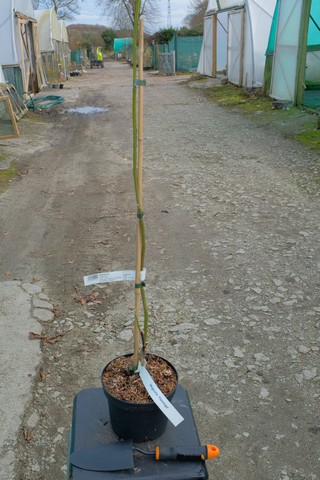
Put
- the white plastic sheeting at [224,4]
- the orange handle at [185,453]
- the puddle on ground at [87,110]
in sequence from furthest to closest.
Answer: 1. the white plastic sheeting at [224,4]
2. the puddle on ground at [87,110]
3. the orange handle at [185,453]

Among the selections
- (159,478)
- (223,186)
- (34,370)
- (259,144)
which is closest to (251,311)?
(34,370)

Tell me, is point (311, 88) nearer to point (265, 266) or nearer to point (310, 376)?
point (265, 266)

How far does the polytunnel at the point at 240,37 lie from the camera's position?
49.6 feet

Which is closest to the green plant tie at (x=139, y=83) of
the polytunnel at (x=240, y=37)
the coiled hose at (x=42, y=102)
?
the coiled hose at (x=42, y=102)

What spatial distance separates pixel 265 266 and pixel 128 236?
157 cm

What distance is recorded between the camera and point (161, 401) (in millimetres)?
1678

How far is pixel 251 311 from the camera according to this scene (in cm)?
361

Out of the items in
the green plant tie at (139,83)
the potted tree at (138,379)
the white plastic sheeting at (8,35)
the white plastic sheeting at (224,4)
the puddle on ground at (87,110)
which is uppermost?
the white plastic sheeting at (224,4)

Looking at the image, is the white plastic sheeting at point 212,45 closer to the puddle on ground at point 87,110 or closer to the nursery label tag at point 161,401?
the puddle on ground at point 87,110

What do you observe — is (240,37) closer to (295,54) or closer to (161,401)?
(295,54)

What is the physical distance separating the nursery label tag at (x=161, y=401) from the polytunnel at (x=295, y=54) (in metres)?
10.8

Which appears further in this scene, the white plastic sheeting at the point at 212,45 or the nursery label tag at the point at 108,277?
the white plastic sheeting at the point at 212,45

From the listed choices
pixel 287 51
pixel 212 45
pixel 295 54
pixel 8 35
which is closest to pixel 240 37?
pixel 212 45

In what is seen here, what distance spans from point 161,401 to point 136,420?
0.16m
